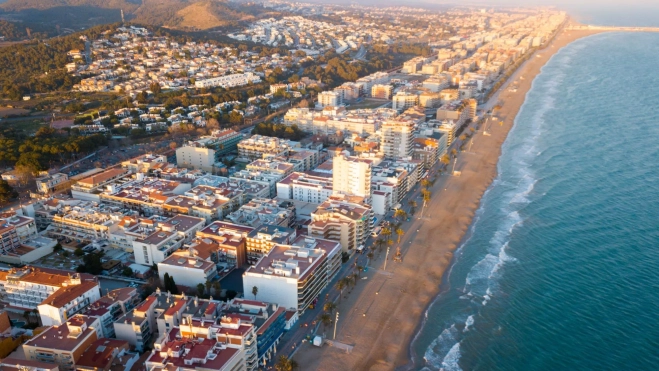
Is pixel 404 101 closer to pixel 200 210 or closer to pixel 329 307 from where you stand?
pixel 200 210

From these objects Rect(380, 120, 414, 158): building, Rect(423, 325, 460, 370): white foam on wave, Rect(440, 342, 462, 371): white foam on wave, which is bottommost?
Rect(440, 342, 462, 371): white foam on wave

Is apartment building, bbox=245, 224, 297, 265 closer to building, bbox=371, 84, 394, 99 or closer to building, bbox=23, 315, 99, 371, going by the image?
building, bbox=23, 315, 99, 371

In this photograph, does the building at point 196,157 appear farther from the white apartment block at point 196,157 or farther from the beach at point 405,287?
the beach at point 405,287

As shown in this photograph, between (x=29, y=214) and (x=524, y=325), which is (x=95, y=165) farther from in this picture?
(x=524, y=325)

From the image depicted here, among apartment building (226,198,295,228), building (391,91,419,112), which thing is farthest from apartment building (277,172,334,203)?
building (391,91,419,112)

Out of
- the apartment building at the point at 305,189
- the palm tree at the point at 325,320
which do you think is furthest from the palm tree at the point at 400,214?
the palm tree at the point at 325,320

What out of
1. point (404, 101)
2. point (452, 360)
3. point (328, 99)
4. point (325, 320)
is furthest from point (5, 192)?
point (404, 101)

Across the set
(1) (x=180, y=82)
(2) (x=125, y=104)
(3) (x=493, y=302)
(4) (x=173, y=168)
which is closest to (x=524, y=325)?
(3) (x=493, y=302)
